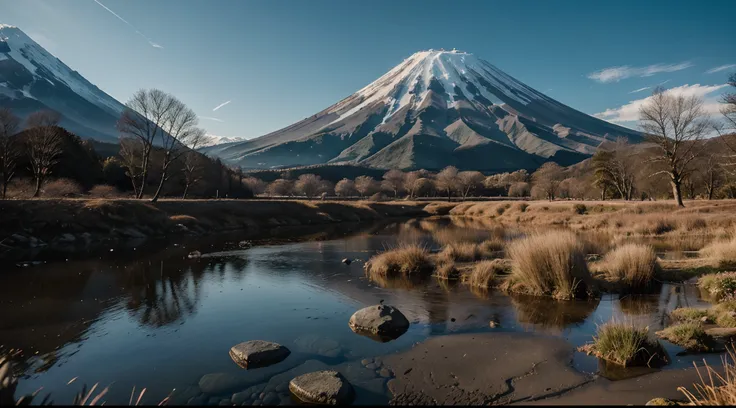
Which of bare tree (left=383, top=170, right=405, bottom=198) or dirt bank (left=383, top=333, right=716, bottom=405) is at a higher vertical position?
bare tree (left=383, top=170, right=405, bottom=198)

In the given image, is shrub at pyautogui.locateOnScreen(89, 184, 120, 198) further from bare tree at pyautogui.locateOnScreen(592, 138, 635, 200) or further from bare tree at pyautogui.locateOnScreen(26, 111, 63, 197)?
bare tree at pyautogui.locateOnScreen(592, 138, 635, 200)

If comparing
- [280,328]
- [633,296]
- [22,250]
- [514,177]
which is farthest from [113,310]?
[514,177]

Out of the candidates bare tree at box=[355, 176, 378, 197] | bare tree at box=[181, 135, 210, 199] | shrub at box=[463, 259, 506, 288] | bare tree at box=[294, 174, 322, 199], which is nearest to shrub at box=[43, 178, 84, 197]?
bare tree at box=[181, 135, 210, 199]

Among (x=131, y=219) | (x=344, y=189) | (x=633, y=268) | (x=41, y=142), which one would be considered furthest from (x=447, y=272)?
(x=344, y=189)

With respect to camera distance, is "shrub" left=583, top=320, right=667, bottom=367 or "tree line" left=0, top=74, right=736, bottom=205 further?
"tree line" left=0, top=74, right=736, bottom=205

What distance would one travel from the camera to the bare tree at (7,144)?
141 ft

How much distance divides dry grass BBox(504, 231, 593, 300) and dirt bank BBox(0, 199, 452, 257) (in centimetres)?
3220

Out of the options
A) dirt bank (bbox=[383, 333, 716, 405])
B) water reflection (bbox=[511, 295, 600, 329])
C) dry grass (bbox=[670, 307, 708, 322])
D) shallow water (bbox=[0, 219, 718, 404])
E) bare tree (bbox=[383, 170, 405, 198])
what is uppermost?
bare tree (bbox=[383, 170, 405, 198])

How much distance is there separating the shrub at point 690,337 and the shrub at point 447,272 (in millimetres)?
8887

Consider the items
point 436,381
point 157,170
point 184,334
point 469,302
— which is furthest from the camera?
point 157,170

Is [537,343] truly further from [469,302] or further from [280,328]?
[280,328]

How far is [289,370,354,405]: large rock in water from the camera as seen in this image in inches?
271

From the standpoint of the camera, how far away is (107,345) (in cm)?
1027

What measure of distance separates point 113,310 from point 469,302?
40.1ft
